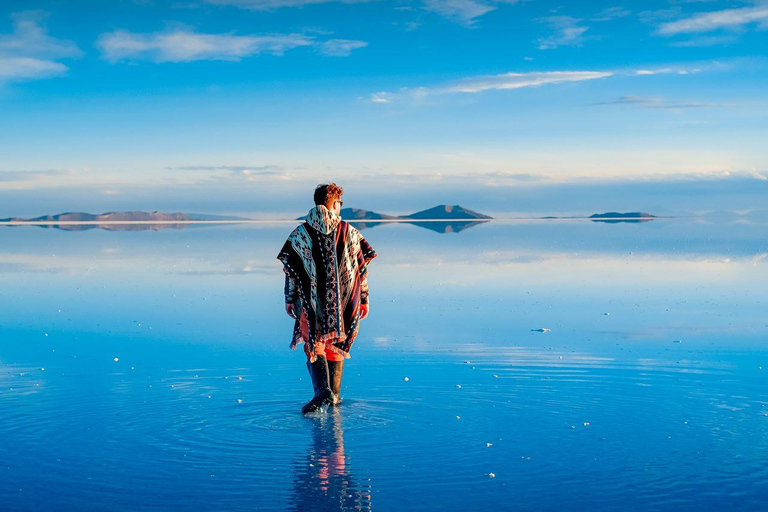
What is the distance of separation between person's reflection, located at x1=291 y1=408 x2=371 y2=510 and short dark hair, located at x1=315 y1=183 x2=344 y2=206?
2.08 metres

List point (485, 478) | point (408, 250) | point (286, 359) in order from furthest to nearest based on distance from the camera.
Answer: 1. point (408, 250)
2. point (286, 359)
3. point (485, 478)

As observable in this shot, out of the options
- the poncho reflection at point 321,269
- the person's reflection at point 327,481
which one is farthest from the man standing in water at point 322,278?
the person's reflection at point 327,481

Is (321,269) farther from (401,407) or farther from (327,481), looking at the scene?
(327,481)

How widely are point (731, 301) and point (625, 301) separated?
1697 mm

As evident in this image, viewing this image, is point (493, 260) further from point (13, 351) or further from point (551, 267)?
point (13, 351)

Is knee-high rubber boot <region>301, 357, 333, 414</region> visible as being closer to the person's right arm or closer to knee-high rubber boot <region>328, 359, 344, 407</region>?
knee-high rubber boot <region>328, 359, 344, 407</region>

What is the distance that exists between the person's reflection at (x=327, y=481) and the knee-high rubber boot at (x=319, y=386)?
62 centimetres

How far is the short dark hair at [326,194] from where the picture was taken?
793 cm

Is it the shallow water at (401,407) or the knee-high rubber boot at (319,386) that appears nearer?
the shallow water at (401,407)

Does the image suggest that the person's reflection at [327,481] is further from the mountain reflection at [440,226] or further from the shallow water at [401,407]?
the mountain reflection at [440,226]

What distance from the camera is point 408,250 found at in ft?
105

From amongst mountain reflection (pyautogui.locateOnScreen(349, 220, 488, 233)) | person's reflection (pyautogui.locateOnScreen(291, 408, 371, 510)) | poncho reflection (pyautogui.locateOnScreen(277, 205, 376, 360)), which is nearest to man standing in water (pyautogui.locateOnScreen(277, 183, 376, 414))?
poncho reflection (pyautogui.locateOnScreen(277, 205, 376, 360))

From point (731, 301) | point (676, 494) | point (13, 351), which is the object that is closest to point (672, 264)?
point (731, 301)

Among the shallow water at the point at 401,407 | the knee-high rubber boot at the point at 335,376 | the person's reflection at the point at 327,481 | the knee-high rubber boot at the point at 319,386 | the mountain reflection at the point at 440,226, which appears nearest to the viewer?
the person's reflection at the point at 327,481
